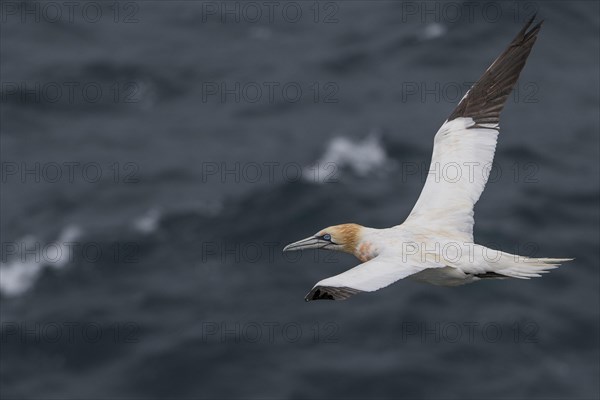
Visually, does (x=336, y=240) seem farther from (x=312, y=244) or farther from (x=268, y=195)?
(x=268, y=195)

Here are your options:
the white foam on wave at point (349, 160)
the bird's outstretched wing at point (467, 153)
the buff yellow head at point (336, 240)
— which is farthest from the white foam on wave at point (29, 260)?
the buff yellow head at point (336, 240)

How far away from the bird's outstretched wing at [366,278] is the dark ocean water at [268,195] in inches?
1002

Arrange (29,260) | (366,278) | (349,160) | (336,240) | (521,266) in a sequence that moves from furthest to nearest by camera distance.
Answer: (349,160) < (29,260) < (336,240) < (521,266) < (366,278)

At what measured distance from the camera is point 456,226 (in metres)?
24.6

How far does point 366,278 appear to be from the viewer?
21156mm

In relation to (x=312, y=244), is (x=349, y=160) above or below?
above

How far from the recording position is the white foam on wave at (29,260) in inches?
2074

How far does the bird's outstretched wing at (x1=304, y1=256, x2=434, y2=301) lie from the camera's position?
67.7 feet

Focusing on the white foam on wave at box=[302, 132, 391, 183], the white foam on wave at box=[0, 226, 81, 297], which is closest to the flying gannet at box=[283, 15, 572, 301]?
the white foam on wave at box=[302, 132, 391, 183]

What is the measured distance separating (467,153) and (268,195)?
29.3 m

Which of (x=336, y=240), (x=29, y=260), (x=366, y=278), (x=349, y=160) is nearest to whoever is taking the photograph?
(x=366, y=278)

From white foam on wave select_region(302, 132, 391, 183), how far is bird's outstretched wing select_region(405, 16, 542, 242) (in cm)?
2868

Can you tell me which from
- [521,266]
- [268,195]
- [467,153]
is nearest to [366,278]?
[521,266]

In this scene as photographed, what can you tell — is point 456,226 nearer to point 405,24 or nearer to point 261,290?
point 261,290
